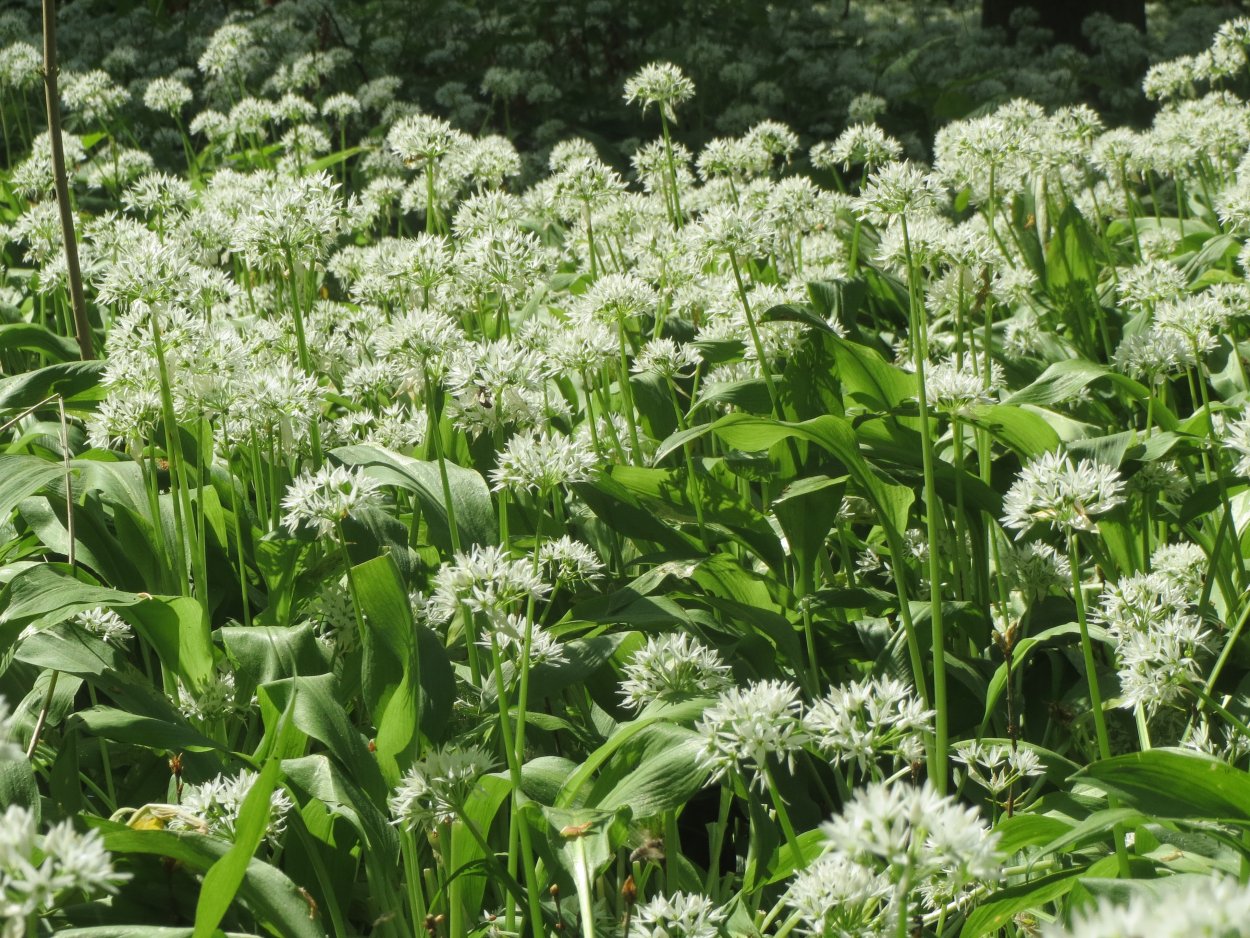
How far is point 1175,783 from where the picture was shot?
1.77 m

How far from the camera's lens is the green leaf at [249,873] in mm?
1885

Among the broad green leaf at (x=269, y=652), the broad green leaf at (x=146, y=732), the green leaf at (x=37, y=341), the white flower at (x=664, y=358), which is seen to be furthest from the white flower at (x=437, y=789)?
the green leaf at (x=37, y=341)

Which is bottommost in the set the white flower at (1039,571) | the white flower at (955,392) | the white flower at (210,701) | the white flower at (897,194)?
the white flower at (1039,571)

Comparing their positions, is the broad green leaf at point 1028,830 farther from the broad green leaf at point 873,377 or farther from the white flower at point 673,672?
the broad green leaf at point 873,377

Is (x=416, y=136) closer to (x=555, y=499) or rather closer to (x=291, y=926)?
(x=555, y=499)

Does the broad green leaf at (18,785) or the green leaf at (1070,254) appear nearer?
the broad green leaf at (18,785)

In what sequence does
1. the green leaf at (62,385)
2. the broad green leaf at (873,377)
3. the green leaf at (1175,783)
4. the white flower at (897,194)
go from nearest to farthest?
the green leaf at (1175,783)
the white flower at (897,194)
the broad green leaf at (873,377)
the green leaf at (62,385)

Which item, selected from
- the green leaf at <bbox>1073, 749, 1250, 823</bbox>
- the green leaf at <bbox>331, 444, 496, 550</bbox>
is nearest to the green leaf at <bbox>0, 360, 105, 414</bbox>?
the green leaf at <bbox>331, 444, 496, 550</bbox>

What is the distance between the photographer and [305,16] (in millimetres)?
9430

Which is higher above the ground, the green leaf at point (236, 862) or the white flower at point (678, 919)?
the green leaf at point (236, 862)

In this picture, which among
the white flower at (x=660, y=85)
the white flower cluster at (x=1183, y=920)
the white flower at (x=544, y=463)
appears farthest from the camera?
the white flower at (x=660, y=85)

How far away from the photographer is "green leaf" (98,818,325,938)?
1.88 metres

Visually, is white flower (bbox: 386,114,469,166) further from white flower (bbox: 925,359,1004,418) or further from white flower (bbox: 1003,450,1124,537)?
white flower (bbox: 1003,450,1124,537)

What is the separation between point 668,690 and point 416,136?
2283 mm
